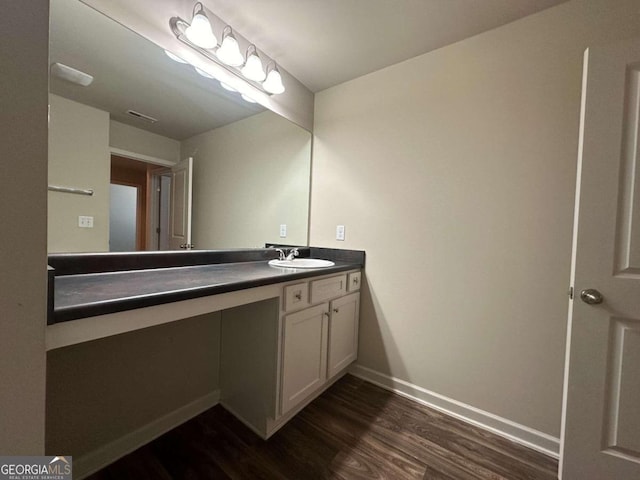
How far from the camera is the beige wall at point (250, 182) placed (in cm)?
165

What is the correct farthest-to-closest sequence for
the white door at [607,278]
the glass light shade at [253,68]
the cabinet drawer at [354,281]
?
the cabinet drawer at [354,281] → the glass light shade at [253,68] → the white door at [607,278]

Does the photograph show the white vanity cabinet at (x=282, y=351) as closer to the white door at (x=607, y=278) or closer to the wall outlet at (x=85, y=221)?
the wall outlet at (x=85, y=221)

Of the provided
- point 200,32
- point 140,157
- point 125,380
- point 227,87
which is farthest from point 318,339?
point 200,32

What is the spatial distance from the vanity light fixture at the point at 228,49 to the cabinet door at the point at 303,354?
1.49m

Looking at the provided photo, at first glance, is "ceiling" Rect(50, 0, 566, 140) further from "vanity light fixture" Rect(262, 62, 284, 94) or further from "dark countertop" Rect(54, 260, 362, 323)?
"dark countertop" Rect(54, 260, 362, 323)

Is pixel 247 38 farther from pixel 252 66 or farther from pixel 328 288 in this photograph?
pixel 328 288

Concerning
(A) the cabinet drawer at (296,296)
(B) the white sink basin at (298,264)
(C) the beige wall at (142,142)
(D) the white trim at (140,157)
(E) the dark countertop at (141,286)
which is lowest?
(A) the cabinet drawer at (296,296)

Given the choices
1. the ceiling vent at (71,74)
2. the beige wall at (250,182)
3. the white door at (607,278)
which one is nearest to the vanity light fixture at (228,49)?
the beige wall at (250,182)

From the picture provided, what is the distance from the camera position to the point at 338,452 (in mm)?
1298

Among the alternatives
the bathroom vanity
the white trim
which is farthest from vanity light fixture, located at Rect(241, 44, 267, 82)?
the bathroom vanity

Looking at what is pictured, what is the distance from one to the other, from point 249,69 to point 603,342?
7.35ft

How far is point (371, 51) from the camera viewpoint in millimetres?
1706

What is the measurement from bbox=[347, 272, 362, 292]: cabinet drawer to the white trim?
4.31 feet

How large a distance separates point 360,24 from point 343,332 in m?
1.91
